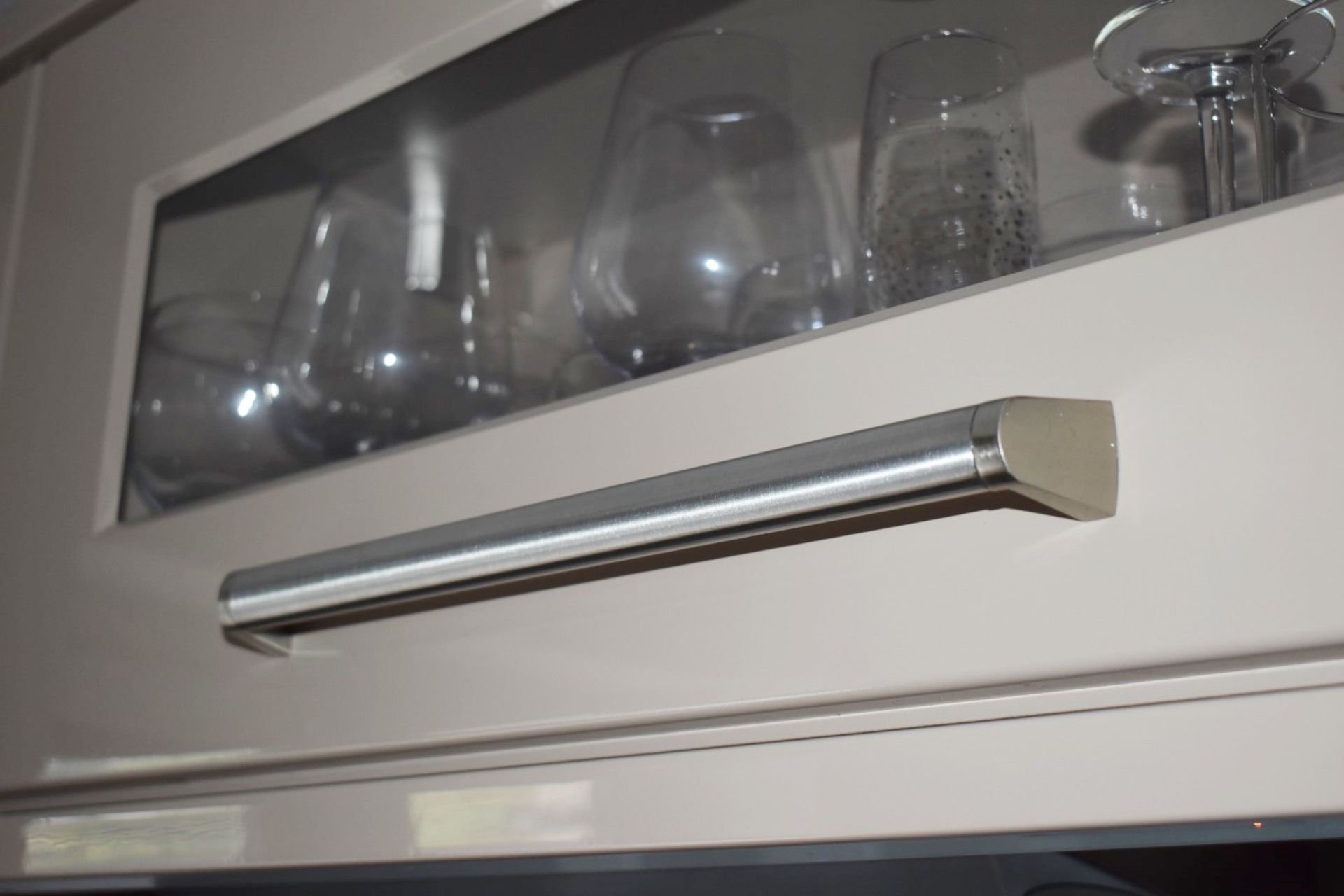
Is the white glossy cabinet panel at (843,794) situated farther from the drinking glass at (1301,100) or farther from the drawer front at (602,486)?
the drinking glass at (1301,100)

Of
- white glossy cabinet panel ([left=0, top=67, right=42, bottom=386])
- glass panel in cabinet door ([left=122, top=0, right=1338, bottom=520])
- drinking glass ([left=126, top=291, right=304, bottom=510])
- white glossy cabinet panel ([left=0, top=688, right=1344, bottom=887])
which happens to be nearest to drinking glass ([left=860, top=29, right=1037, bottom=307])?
glass panel in cabinet door ([left=122, top=0, right=1338, bottom=520])

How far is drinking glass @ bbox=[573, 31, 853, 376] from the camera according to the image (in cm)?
44

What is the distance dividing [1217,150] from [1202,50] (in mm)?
34

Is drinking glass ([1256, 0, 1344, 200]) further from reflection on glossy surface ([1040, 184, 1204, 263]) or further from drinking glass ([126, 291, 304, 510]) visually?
drinking glass ([126, 291, 304, 510])

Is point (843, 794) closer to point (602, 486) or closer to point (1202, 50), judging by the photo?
point (602, 486)

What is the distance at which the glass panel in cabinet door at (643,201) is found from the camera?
0.36m

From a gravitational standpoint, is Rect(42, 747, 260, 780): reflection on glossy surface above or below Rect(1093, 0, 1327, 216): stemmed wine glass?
below

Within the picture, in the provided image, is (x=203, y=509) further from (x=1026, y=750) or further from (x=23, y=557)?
(x=1026, y=750)

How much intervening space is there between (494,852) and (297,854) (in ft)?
0.34

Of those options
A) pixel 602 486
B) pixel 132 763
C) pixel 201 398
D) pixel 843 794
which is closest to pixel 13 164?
pixel 201 398

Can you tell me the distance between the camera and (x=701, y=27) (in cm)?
45

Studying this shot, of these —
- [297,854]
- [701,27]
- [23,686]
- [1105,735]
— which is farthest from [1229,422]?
[23,686]

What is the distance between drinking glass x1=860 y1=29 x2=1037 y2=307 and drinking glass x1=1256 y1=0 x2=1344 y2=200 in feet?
0.24

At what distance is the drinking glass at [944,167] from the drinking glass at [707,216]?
0.02 meters
